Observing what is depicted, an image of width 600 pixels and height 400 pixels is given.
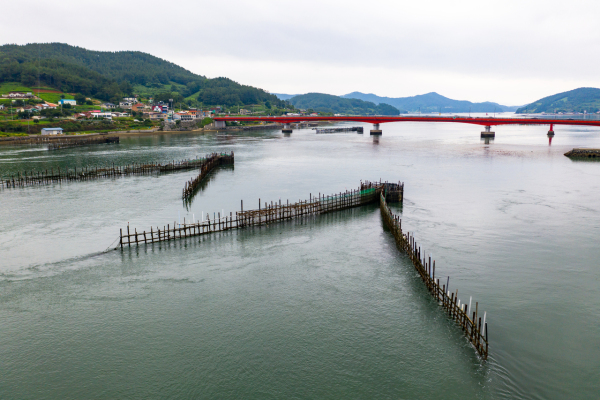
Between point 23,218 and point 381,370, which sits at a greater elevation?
point 23,218

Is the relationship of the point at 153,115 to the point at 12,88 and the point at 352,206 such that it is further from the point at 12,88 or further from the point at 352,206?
the point at 352,206

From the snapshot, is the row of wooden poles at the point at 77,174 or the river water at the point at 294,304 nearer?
the river water at the point at 294,304

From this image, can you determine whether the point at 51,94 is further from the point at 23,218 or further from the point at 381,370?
the point at 381,370

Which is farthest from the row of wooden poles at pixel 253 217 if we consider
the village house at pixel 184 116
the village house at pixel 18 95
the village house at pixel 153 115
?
the village house at pixel 18 95

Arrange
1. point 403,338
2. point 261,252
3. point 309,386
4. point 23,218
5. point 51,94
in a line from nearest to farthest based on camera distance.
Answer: point 309,386 → point 403,338 → point 261,252 → point 23,218 → point 51,94

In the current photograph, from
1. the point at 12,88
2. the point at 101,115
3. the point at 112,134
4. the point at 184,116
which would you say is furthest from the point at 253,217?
the point at 12,88

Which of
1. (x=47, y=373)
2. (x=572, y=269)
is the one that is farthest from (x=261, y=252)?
(x=572, y=269)

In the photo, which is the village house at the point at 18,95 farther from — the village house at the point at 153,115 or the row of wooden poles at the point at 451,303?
the row of wooden poles at the point at 451,303
